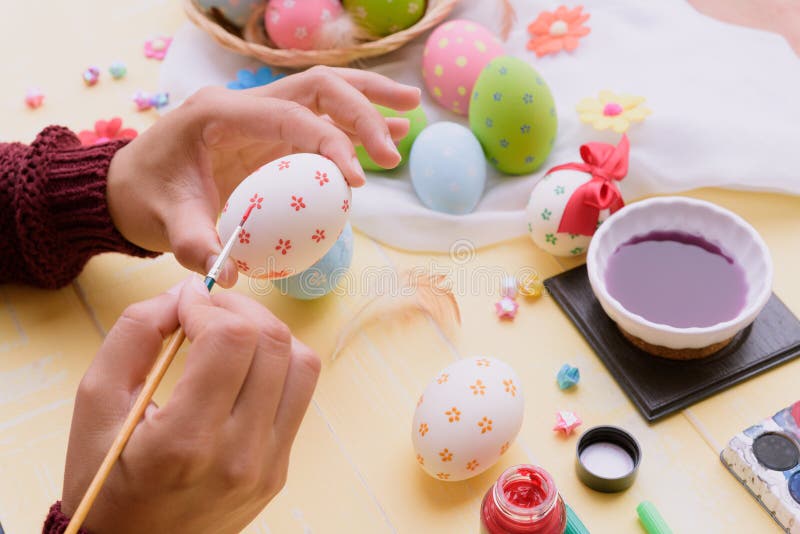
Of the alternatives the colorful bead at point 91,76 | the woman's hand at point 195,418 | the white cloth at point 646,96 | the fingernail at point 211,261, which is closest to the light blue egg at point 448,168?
the white cloth at point 646,96

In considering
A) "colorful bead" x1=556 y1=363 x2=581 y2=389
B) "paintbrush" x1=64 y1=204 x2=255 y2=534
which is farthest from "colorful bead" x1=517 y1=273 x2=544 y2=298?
"paintbrush" x1=64 y1=204 x2=255 y2=534

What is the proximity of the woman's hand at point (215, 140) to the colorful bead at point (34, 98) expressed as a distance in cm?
49

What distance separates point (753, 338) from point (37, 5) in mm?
Answer: 1531

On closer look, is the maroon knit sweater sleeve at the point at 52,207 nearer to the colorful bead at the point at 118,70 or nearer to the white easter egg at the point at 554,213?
the colorful bead at the point at 118,70

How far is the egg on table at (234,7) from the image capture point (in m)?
1.51

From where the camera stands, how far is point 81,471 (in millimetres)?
776

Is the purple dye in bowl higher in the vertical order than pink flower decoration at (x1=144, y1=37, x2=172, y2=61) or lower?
lower

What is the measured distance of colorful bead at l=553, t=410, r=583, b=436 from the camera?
3.61ft

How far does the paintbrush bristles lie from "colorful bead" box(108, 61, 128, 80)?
2.42 ft

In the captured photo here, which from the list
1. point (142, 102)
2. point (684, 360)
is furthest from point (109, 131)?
point (684, 360)

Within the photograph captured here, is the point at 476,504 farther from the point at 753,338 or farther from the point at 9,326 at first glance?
the point at 9,326

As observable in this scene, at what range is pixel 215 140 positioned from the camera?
1118mm

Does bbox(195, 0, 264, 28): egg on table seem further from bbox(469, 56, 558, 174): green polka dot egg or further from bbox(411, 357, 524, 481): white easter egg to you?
bbox(411, 357, 524, 481): white easter egg

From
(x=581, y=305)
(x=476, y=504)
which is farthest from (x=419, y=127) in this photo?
(x=476, y=504)
